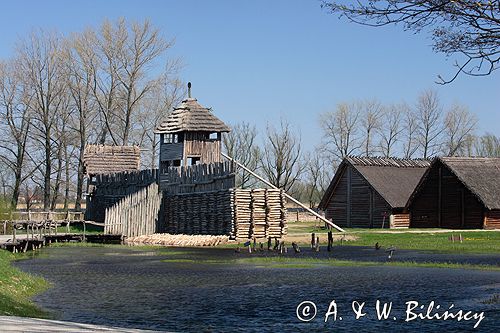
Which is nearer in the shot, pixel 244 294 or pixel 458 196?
Answer: pixel 244 294

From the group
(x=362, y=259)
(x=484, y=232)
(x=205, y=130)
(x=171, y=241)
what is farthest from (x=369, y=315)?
(x=205, y=130)

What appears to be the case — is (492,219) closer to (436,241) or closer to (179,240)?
(436,241)

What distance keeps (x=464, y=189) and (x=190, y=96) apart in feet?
63.4

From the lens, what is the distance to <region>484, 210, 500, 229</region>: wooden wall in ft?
174

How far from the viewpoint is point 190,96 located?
55.6 m

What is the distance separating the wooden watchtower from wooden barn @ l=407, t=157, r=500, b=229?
14.5m

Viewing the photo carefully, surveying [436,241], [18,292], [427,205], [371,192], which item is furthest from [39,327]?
[371,192]

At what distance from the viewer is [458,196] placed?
5481 cm

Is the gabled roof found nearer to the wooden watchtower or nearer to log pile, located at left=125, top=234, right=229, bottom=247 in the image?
the wooden watchtower

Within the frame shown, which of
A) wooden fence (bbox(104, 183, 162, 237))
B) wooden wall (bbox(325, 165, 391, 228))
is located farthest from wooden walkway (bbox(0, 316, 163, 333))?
wooden wall (bbox(325, 165, 391, 228))

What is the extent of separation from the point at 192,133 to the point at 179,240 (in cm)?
1053

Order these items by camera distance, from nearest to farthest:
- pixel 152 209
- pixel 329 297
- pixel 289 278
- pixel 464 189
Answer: pixel 329 297
pixel 289 278
pixel 152 209
pixel 464 189

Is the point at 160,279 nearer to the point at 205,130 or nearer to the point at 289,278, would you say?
the point at 289,278

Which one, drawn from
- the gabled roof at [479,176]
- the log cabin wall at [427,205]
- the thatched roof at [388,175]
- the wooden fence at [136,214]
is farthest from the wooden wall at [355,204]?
the wooden fence at [136,214]
